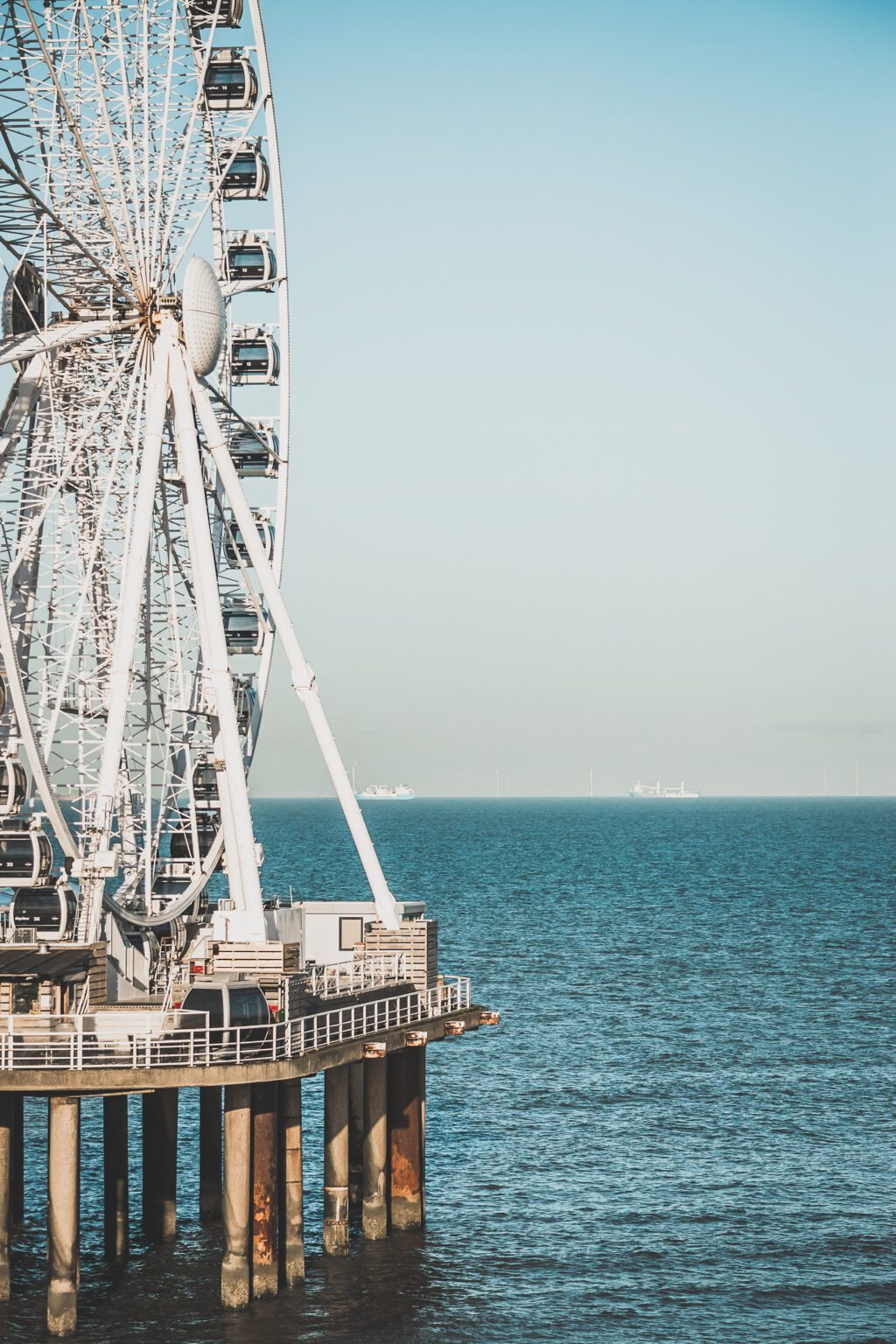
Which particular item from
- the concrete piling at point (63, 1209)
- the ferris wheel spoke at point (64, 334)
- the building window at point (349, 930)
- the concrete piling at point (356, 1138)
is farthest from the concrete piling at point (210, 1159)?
the ferris wheel spoke at point (64, 334)

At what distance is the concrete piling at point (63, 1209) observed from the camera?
40812mm

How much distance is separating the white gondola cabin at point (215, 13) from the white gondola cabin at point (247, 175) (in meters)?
3.44

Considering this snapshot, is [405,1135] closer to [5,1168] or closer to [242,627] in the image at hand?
[5,1168]

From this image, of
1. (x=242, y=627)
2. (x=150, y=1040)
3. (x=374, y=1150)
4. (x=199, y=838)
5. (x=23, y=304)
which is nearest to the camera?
(x=150, y=1040)

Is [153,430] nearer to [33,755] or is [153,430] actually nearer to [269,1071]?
[33,755]

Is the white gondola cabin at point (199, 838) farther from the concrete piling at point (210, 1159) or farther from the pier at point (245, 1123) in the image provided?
the pier at point (245, 1123)

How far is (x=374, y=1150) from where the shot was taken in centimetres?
4859

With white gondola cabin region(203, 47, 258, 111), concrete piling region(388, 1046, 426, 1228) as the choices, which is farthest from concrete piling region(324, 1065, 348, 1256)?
white gondola cabin region(203, 47, 258, 111)

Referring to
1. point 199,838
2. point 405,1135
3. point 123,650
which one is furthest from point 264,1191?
point 199,838

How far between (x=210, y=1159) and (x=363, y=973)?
6399 millimetres

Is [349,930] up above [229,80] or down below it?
below

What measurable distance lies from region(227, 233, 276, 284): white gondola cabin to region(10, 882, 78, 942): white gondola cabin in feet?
70.2

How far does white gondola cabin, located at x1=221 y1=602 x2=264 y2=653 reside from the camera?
63156mm

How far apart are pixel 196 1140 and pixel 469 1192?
35.0ft
